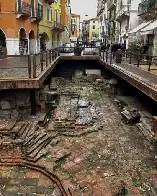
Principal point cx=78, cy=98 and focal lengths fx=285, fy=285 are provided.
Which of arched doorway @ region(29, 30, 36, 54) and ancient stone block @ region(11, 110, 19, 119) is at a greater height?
arched doorway @ region(29, 30, 36, 54)

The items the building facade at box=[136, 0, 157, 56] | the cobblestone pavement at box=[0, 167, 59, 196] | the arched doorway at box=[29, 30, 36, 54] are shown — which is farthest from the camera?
the arched doorway at box=[29, 30, 36, 54]

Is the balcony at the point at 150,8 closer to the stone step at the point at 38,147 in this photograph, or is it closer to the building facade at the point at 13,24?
the building facade at the point at 13,24

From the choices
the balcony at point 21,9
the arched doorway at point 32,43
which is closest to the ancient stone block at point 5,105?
the balcony at point 21,9

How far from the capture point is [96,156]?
28.5ft

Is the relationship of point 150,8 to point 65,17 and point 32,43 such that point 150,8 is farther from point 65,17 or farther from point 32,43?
point 65,17

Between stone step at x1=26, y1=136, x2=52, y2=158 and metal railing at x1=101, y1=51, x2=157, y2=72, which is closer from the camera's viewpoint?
stone step at x1=26, y1=136, x2=52, y2=158

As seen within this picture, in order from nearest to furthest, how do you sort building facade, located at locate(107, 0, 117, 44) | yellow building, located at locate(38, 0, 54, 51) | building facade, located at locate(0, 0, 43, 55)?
building facade, located at locate(0, 0, 43, 55) → yellow building, located at locate(38, 0, 54, 51) → building facade, located at locate(107, 0, 117, 44)

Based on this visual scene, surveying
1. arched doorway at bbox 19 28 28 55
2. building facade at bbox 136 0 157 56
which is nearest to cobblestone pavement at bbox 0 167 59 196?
building facade at bbox 136 0 157 56

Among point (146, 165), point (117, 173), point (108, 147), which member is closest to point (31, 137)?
point (108, 147)

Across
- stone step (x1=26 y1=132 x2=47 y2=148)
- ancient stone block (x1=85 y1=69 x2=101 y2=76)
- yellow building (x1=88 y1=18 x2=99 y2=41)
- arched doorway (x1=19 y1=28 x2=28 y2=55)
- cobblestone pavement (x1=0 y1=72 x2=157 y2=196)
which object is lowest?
cobblestone pavement (x1=0 y1=72 x2=157 y2=196)

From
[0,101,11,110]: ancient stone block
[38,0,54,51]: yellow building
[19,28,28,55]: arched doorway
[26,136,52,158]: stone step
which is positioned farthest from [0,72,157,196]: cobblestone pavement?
[38,0,54,51]: yellow building

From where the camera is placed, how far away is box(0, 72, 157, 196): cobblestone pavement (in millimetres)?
7035

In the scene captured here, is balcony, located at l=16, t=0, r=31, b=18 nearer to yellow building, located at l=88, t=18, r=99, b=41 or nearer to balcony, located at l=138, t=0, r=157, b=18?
balcony, located at l=138, t=0, r=157, b=18

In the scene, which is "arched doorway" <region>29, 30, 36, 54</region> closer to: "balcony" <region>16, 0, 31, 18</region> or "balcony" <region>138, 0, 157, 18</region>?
"balcony" <region>16, 0, 31, 18</region>
